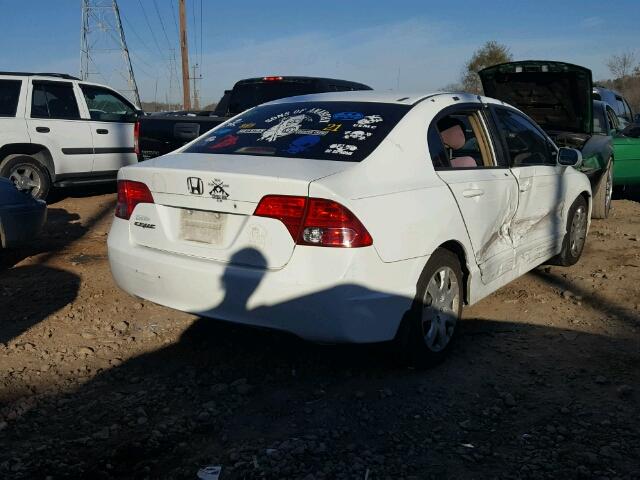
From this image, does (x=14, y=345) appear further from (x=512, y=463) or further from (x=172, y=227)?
(x=512, y=463)

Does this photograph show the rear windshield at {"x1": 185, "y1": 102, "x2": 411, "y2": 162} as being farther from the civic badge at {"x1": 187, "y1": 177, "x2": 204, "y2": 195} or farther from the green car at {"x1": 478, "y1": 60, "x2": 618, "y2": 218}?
the green car at {"x1": 478, "y1": 60, "x2": 618, "y2": 218}

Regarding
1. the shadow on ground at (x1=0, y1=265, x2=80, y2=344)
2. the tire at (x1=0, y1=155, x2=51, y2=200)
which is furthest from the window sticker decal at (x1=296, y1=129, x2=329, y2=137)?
the tire at (x1=0, y1=155, x2=51, y2=200)

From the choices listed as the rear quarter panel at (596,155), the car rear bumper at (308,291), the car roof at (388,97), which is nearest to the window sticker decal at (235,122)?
the car roof at (388,97)

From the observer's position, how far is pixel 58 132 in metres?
9.57

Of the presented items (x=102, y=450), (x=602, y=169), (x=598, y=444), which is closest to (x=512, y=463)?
(x=598, y=444)

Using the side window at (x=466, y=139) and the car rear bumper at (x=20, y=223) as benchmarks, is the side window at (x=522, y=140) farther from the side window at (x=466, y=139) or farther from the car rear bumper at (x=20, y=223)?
the car rear bumper at (x=20, y=223)

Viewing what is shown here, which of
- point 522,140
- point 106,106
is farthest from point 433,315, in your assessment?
point 106,106

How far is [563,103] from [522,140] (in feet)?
12.1

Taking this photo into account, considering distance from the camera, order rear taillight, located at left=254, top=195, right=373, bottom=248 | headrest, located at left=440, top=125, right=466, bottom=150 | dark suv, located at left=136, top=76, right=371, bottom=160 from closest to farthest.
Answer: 1. rear taillight, located at left=254, top=195, right=373, bottom=248
2. headrest, located at left=440, top=125, right=466, bottom=150
3. dark suv, located at left=136, top=76, right=371, bottom=160

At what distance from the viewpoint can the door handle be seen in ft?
12.9

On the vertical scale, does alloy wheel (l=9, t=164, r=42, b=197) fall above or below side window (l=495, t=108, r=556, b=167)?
below

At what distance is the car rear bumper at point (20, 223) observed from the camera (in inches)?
216

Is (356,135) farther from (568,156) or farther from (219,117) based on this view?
(219,117)

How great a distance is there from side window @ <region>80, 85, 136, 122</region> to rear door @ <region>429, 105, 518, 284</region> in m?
7.19
